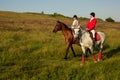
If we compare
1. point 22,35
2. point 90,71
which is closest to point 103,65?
point 90,71

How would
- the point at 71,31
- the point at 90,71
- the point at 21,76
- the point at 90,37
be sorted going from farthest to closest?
1. the point at 71,31
2. the point at 90,37
3. the point at 90,71
4. the point at 21,76

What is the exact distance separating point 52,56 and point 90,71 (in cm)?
463

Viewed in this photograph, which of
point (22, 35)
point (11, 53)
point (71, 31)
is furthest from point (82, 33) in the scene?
point (22, 35)

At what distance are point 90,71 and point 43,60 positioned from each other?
11.9 feet

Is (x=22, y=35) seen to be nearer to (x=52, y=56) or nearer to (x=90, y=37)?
(x=52, y=56)

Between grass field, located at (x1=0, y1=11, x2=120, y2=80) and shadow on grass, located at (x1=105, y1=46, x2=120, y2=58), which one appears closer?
grass field, located at (x1=0, y1=11, x2=120, y2=80)

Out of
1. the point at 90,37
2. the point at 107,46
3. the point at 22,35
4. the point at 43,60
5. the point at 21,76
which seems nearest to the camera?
the point at 21,76

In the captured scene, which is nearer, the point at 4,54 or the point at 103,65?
the point at 103,65

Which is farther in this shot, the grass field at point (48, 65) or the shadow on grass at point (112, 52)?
the shadow on grass at point (112, 52)

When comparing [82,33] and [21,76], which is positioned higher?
[82,33]

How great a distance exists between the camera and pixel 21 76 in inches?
436

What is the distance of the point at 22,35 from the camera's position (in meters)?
22.9

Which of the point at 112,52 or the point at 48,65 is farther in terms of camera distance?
the point at 112,52

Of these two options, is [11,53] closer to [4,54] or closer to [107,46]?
[4,54]
